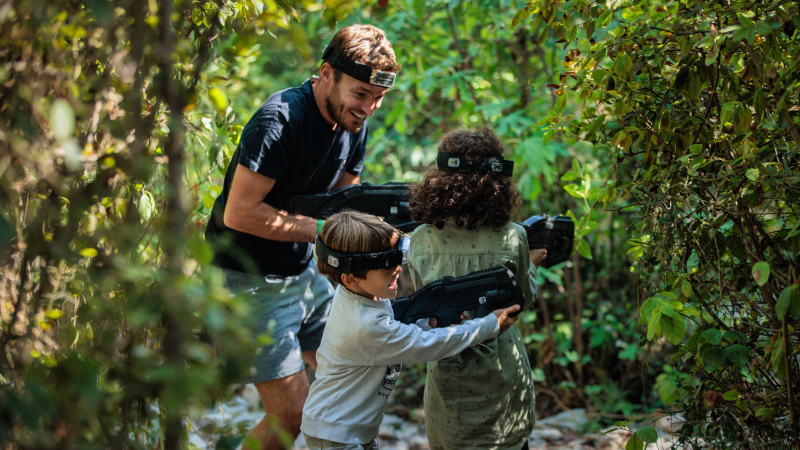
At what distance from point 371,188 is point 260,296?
677 mm

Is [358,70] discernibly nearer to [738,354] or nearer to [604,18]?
[604,18]

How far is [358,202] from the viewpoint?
8.32ft

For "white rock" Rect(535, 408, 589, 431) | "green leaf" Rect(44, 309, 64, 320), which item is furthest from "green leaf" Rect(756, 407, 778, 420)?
"white rock" Rect(535, 408, 589, 431)

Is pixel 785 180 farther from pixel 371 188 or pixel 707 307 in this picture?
pixel 371 188

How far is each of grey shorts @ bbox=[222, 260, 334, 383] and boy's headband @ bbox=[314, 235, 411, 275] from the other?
452 millimetres

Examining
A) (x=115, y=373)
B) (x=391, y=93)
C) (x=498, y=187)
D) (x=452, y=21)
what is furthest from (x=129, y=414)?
(x=391, y=93)

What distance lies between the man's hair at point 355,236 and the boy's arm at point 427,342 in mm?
238

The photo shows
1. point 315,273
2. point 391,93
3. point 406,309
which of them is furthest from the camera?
point 391,93

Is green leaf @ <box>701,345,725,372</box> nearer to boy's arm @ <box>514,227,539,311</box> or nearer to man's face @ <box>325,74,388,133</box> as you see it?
boy's arm @ <box>514,227,539,311</box>

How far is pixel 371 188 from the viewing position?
254cm

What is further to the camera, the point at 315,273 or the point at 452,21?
the point at 452,21

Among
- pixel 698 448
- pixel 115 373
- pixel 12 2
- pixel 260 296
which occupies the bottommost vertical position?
pixel 698 448

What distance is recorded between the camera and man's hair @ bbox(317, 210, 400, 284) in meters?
1.89

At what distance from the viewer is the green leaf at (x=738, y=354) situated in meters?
1.61
